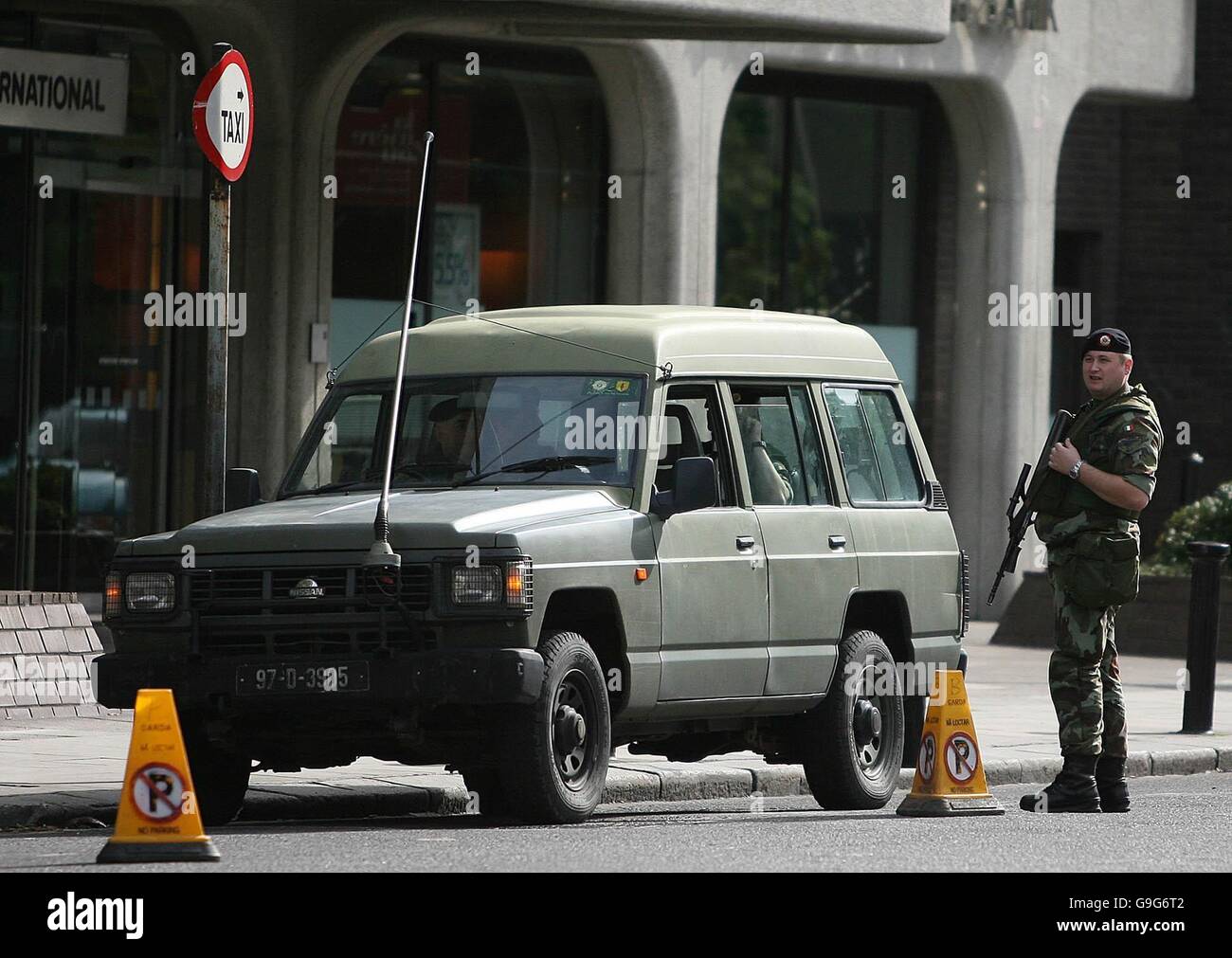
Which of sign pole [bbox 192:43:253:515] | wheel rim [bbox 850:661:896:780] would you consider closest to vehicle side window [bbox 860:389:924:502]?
wheel rim [bbox 850:661:896:780]

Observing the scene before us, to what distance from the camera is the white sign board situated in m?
18.2

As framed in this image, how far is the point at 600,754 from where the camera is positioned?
32.1 ft

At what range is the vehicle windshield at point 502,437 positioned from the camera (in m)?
10.3

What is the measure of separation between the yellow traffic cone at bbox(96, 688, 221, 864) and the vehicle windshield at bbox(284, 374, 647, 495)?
7.45ft

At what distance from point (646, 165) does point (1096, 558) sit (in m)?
10.7

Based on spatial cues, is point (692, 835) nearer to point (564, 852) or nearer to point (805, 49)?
point (564, 852)

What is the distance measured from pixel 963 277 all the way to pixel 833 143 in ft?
5.87

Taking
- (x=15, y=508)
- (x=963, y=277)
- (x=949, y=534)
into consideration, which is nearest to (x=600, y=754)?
(x=949, y=534)

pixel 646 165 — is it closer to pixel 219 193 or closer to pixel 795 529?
pixel 219 193

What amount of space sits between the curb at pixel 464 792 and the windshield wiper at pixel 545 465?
1.53 metres

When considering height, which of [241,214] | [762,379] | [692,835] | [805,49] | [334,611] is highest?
[805,49]

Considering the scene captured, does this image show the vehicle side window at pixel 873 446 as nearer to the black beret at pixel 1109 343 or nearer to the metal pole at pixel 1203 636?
the black beret at pixel 1109 343

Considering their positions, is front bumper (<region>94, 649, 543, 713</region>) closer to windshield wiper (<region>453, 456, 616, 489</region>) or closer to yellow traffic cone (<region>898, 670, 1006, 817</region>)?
windshield wiper (<region>453, 456, 616, 489</region>)

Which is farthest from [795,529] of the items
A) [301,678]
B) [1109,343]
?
[301,678]
